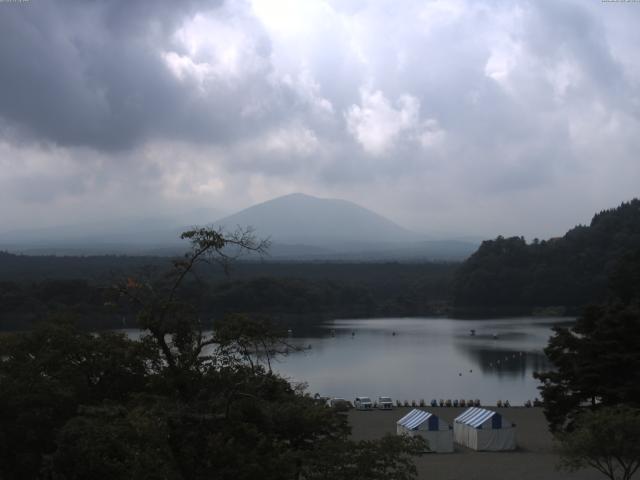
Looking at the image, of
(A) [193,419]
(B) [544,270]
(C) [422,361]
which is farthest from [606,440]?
(B) [544,270]

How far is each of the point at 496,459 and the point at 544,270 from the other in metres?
40.1

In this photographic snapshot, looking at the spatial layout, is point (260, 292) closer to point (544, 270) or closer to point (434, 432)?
point (544, 270)

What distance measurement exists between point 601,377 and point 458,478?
2.75 metres

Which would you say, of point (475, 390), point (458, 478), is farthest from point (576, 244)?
point (458, 478)

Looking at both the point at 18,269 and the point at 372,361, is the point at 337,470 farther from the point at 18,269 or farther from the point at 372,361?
the point at 18,269

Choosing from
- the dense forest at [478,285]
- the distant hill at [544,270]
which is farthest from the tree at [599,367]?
the distant hill at [544,270]

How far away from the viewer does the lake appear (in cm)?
2088

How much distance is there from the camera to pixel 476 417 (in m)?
12.4

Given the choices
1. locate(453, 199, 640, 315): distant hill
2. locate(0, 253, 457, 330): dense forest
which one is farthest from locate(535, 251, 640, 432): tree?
locate(453, 199, 640, 315): distant hill

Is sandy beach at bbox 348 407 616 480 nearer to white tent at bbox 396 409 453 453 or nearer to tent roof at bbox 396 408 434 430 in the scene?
white tent at bbox 396 409 453 453

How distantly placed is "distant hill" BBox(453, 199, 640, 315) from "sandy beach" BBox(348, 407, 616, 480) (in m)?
34.6

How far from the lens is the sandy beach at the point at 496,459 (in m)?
10.3

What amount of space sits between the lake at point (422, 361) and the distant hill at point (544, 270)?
362 inches

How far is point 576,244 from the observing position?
174 feet
